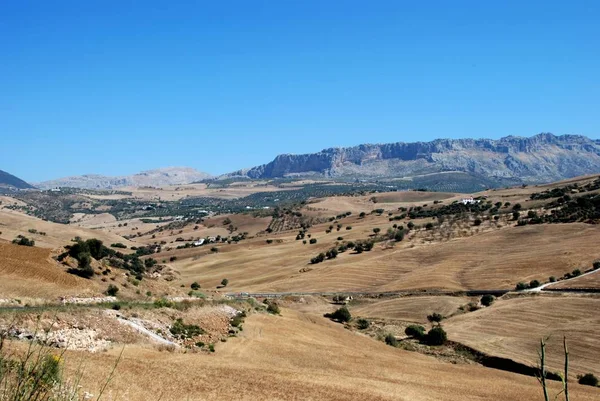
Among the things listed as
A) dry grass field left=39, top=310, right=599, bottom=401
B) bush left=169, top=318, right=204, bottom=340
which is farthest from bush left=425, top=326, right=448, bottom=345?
bush left=169, top=318, right=204, bottom=340

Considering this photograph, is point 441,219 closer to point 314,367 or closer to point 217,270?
point 217,270

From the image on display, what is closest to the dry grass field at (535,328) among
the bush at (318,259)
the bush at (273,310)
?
the bush at (273,310)

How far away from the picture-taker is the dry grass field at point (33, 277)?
1641 inches

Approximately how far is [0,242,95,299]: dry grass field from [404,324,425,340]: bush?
28944 mm

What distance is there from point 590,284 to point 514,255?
63.4ft

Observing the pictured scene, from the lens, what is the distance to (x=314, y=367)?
→ 33.5 m

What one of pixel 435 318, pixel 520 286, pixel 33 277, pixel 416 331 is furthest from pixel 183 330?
pixel 520 286

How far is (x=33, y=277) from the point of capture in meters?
44.9

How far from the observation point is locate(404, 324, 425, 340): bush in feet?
166

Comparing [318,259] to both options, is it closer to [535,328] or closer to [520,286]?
[520,286]

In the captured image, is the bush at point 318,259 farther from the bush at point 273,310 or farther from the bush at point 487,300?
the bush at point 273,310

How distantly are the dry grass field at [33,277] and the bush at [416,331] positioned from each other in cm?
2894

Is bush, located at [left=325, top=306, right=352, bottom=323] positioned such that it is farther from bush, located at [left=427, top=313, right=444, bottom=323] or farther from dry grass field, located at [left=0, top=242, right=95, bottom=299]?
dry grass field, located at [left=0, top=242, right=95, bottom=299]

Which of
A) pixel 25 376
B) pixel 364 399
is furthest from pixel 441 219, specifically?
pixel 25 376
